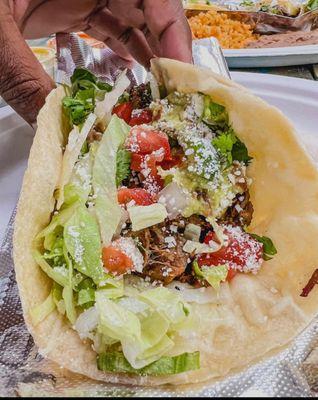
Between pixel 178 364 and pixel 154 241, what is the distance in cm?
37

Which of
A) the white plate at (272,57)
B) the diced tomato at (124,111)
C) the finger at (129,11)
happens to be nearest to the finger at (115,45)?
the finger at (129,11)

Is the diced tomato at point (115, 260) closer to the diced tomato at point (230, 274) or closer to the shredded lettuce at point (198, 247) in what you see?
the shredded lettuce at point (198, 247)

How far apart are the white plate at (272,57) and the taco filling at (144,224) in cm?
157

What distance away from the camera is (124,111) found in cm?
196

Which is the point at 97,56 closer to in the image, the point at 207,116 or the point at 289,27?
the point at 207,116

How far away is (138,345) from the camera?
4.52 feet

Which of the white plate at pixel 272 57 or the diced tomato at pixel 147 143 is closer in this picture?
the diced tomato at pixel 147 143

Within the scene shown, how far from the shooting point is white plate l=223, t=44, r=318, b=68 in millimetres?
3357

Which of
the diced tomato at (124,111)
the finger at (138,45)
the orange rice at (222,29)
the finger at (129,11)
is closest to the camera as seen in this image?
the diced tomato at (124,111)

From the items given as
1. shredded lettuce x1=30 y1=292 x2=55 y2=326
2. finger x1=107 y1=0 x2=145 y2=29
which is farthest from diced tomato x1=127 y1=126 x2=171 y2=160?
finger x1=107 y1=0 x2=145 y2=29

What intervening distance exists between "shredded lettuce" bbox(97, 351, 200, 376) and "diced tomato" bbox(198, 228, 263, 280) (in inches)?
13.2

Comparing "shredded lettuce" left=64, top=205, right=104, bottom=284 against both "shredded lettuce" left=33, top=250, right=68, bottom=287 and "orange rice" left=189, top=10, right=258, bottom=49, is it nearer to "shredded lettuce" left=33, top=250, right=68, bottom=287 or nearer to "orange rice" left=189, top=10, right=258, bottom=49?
"shredded lettuce" left=33, top=250, right=68, bottom=287

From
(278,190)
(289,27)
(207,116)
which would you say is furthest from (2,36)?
(289,27)

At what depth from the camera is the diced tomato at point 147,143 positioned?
175 centimetres
